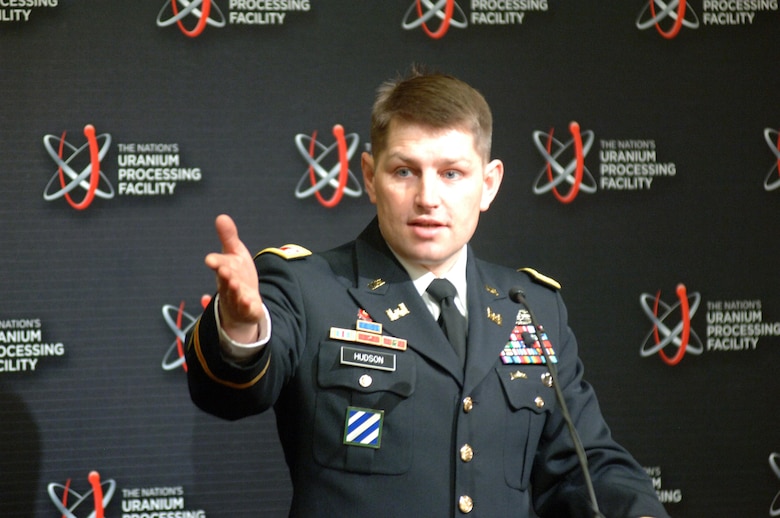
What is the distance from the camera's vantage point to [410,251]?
2068mm

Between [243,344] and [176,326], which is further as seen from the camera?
[176,326]

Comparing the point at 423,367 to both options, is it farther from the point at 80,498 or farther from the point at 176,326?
the point at 80,498

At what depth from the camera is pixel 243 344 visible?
1641mm

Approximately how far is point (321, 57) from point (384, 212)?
1.21m

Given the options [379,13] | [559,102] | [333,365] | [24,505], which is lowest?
[24,505]

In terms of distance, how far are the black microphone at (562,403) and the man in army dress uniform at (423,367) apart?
0.5 inches

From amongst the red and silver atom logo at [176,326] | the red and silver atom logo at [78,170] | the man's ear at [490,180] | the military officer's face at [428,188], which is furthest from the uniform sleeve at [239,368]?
the red and silver atom logo at [78,170]

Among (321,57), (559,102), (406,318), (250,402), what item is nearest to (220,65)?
(321,57)

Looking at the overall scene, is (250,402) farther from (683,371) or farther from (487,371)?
(683,371)

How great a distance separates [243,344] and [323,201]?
155 centimetres

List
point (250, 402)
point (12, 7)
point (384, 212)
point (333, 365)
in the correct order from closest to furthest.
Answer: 1. point (250, 402)
2. point (333, 365)
3. point (384, 212)
4. point (12, 7)

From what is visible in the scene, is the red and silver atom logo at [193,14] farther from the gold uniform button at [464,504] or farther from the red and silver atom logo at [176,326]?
the gold uniform button at [464,504]

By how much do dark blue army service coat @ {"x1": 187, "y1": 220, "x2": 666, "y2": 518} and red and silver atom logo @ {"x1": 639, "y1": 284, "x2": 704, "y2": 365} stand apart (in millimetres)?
1293

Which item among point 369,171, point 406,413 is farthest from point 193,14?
point 406,413
